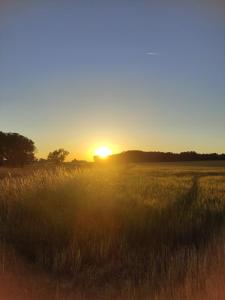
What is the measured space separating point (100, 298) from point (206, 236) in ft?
14.2

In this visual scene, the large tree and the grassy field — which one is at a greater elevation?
the large tree

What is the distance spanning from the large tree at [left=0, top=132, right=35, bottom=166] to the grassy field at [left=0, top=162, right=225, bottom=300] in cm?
5904

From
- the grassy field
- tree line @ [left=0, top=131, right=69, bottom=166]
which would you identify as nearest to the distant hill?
tree line @ [left=0, top=131, right=69, bottom=166]

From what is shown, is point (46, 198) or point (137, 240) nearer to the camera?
point (137, 240)

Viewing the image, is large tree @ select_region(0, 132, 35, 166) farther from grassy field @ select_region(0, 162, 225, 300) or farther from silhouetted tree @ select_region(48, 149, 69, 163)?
grassy field @ select_region(0, 162, 225, 300)

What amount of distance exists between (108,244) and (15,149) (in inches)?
2604

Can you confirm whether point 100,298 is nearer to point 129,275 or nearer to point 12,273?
point 129,275

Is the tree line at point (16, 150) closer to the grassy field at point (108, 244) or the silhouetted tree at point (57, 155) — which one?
the silhouetted tree at point (57, 155)

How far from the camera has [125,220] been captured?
12.1 metres

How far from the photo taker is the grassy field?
7.71 meters

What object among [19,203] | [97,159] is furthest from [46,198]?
[97,159]

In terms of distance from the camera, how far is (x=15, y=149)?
245ft

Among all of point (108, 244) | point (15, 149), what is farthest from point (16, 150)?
point (108, 244)

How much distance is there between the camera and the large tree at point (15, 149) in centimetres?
7394
